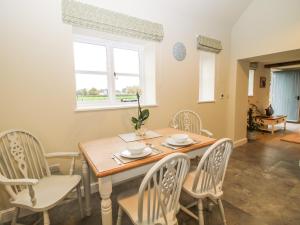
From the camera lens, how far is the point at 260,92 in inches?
218

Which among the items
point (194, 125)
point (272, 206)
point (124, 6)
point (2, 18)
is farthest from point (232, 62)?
point (2, 18)

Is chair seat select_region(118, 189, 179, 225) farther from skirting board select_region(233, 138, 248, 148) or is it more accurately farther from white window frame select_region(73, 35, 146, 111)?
skirting board select_region(233, 138, 248, 148)

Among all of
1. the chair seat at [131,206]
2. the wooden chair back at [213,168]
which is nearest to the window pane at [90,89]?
the chair seat at [131,206]

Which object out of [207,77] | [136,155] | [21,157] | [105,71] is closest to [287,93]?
[207,77]

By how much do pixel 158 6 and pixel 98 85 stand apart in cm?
142

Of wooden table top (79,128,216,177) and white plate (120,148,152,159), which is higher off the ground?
white plate (120,148,152,159)

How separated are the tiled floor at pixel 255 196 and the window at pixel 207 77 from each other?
127cm

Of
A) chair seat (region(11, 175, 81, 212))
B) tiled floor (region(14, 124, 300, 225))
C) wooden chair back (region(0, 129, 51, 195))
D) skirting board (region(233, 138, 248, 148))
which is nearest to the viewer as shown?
chair seat (region(11, 175, 81, 212))

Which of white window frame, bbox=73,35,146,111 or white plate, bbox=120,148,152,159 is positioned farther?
white window frame, bbox=73,35,146,111

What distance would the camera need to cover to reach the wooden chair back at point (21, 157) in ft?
4.91

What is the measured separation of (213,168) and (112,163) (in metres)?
0.74

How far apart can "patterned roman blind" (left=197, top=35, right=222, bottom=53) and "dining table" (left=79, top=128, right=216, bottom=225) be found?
1.90 m

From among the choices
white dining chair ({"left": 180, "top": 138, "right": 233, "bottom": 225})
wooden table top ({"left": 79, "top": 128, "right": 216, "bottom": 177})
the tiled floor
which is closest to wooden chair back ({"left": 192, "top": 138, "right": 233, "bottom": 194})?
white dining chair ({"left": 180, "top": 138, "right": 233, "bottom": 225})

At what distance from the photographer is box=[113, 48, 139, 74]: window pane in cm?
241
